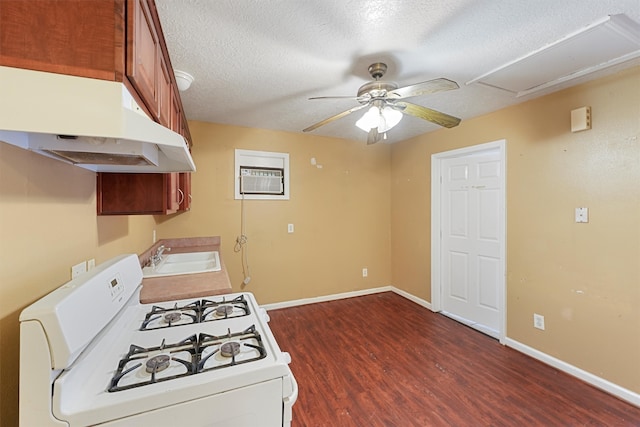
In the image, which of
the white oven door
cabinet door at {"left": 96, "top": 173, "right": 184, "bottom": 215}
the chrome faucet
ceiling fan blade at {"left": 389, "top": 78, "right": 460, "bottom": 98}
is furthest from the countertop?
ceiling fan blade at {"left": 389, "top": 78, "right": 460, "bottom": 98}

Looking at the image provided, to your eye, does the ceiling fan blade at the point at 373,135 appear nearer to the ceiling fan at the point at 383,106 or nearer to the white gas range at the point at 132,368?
the ceiling fan at the point at 383,106

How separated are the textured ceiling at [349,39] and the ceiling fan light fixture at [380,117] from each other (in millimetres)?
304

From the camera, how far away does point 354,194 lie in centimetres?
399

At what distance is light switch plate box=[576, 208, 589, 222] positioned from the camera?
2098mm

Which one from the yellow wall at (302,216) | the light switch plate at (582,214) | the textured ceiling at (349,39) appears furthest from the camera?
the yellow wall at (302,216)

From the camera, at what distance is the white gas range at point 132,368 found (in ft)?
2.24

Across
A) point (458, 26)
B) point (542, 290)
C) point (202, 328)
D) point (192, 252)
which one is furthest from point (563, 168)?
point (192, 252)

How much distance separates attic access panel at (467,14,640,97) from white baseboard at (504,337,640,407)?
88.4 inches

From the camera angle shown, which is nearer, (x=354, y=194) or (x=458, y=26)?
(x=458, y=26)

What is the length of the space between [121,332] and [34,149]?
0.75 meters

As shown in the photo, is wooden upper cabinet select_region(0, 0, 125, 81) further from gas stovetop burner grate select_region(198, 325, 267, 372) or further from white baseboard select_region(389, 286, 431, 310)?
white baseboard select_region(389, 286, 431, 310)

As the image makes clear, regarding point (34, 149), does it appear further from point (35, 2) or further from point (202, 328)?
point (202, 328)

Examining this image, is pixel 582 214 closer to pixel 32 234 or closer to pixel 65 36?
pixel 65 36

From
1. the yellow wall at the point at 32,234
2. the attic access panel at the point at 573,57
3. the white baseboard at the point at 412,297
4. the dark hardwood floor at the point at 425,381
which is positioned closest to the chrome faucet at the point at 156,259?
the yellow wall at the point at 32,234
